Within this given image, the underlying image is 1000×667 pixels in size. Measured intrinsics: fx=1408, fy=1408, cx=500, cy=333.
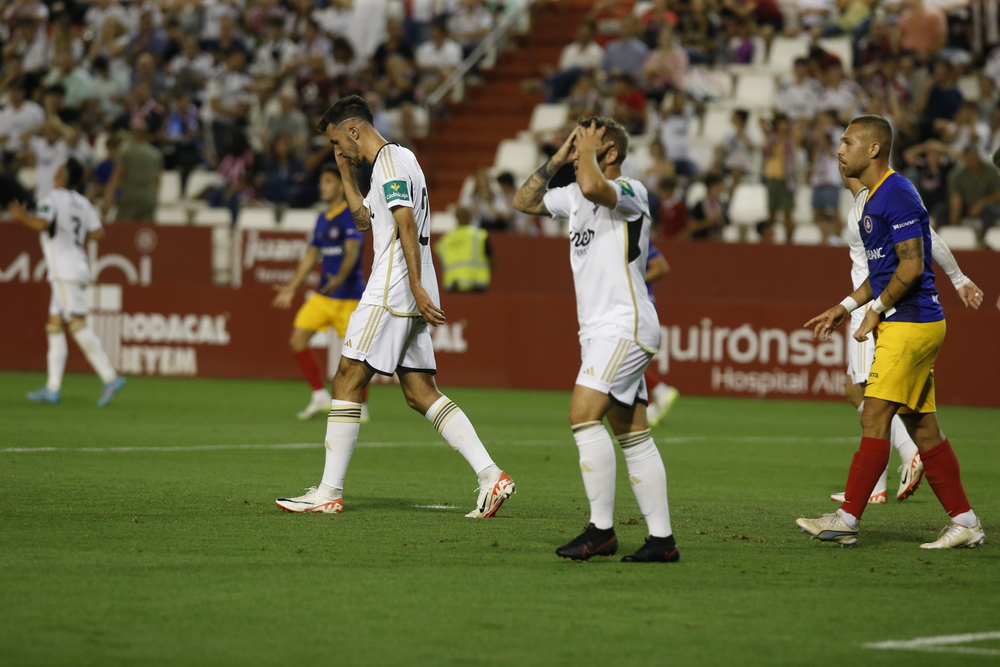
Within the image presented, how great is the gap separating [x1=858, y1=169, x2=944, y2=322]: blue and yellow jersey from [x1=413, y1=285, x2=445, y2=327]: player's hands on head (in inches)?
93.4

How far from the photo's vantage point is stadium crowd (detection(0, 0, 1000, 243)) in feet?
69.3

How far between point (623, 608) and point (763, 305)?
42.9 ft

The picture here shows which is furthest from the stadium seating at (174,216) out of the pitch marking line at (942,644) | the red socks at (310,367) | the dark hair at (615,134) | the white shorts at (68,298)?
the pitch marking line at (942,644)

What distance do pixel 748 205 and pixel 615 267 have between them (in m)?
15.1

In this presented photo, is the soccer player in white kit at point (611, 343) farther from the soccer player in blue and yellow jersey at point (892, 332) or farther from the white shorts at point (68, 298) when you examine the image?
the white shorts at point (68, 298)

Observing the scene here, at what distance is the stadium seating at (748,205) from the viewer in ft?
70.2

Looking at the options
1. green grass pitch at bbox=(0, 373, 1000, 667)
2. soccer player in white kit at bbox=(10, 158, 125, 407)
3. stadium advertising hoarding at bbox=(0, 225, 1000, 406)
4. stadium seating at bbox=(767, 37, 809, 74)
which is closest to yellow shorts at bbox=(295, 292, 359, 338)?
green grass pitch at bbox=(0, 373, 1000, 667)

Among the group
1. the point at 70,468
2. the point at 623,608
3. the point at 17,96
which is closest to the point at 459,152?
the point at 17,96

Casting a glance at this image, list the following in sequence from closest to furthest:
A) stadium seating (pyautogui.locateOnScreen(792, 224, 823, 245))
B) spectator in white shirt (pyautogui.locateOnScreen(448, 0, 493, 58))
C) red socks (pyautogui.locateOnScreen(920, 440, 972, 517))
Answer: red socks (pyautogui.locateOnScreen(920, 440, 972, 517)) → stadium seating (pyautogui.locateOnScreen(792, 224, 823, 245)) → spectator in white shirt (pyautogui.locateOnScreen(448, 0, 493, 58))

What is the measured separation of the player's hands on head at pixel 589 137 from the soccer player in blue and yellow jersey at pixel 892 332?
1585 millimetres

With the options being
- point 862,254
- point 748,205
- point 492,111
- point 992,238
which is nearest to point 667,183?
point 748,205

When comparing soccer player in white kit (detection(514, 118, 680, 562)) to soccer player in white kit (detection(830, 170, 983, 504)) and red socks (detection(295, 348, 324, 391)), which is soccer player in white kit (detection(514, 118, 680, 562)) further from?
red socks (detection(295, 348, 324, 391))

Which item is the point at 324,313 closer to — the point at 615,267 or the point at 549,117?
the point at 615,267

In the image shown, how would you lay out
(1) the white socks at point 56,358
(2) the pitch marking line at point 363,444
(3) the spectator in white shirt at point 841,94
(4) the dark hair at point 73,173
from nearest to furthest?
(2) the pitch marking line at point 363,444 < (4) the dark hair at point 73,173 < (1) the white socks at point 56,358 < (3) the spectator in white shirt at point 841,94
